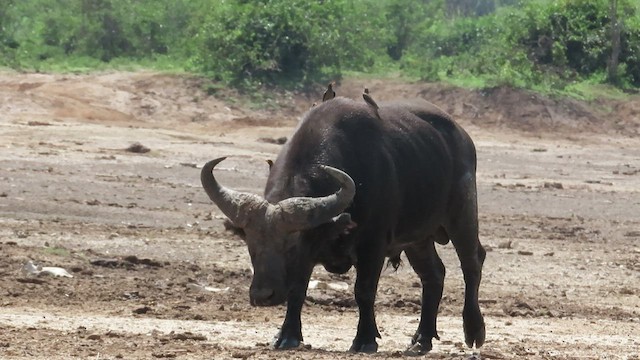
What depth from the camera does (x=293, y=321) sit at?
9.88 metres

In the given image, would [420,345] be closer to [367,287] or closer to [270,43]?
[367,287]

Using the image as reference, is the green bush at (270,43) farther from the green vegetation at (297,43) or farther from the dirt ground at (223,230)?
the dirt ground at (223,230)

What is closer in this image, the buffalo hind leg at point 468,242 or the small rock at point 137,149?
the buffalo hind leg at point 468,242

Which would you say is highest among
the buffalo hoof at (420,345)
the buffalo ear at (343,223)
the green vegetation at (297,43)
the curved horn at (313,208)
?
the curved horn at (313,208)

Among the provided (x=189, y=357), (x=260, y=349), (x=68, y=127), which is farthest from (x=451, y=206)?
(x=68, y=127)

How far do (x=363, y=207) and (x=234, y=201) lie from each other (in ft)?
2.98

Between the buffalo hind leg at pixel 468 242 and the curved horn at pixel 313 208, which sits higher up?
the curved horn at pixel 313 208

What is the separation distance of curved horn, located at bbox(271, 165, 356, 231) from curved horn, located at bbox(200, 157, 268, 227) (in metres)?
0.13

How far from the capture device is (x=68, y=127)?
27.2 metres

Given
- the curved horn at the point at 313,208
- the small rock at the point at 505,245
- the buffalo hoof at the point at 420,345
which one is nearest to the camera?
the curved horn at the point at 313,208

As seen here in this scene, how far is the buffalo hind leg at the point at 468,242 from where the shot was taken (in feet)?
37.0

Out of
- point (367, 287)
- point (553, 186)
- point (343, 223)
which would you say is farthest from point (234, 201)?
point (553, 186)

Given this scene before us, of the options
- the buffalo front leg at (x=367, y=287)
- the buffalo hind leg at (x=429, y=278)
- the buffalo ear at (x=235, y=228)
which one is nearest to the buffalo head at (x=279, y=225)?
the buffalo ear at (x=235, y=228)

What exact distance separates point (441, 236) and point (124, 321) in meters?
2.54
